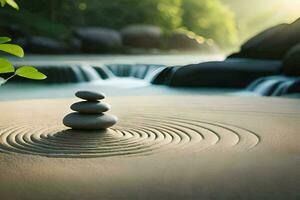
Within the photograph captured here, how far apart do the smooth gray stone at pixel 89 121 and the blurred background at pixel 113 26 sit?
20.1 m

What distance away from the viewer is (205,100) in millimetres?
7047

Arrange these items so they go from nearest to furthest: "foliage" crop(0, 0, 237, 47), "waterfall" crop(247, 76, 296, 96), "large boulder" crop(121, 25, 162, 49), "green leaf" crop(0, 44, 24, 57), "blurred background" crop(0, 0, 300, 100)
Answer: "green leaf" crop(0, 44, 24, 57) → "waterfall" crop(247, 76, 296, 96) → "blurred background" crop(0, 0, 300, 100) → "foliage" crop(0, 0, 237, 47) → "large boulder" crop(121, 25, 162, 49)

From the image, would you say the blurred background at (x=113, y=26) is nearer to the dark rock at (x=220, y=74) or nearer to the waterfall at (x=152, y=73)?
the waterfall at (x=152, y=73)

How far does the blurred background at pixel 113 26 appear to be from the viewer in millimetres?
26281

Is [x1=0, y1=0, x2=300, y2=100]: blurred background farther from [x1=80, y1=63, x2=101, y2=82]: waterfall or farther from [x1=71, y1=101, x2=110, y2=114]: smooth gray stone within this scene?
[x1=71, y1=101, x2=110, y2=114]: smooth gray stone

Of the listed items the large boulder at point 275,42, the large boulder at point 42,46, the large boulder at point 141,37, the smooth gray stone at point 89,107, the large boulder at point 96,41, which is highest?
the large boulder at point 141,37

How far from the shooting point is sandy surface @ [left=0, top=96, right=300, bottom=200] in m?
2.84

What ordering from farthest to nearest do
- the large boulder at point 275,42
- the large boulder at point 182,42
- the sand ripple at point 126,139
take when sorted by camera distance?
the large boulder at point 182,42
the large boulder at point 275,42
the sand ripple at point 126,139

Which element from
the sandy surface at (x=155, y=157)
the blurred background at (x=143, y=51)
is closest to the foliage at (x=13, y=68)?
the sandy surface at (x=155, y=157)

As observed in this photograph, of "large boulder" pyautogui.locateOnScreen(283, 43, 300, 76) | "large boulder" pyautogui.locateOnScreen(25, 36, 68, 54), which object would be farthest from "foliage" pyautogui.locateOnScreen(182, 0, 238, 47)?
"large boulder" pyautogui.locateOnScreen(283, 43, 300, 76)

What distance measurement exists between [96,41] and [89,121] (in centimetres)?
2249

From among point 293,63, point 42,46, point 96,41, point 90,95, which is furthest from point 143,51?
point 90,95

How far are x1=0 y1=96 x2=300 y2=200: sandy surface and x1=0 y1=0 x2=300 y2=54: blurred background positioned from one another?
1966 centimetres

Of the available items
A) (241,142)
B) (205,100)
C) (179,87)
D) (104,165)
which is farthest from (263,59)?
(104,165)
